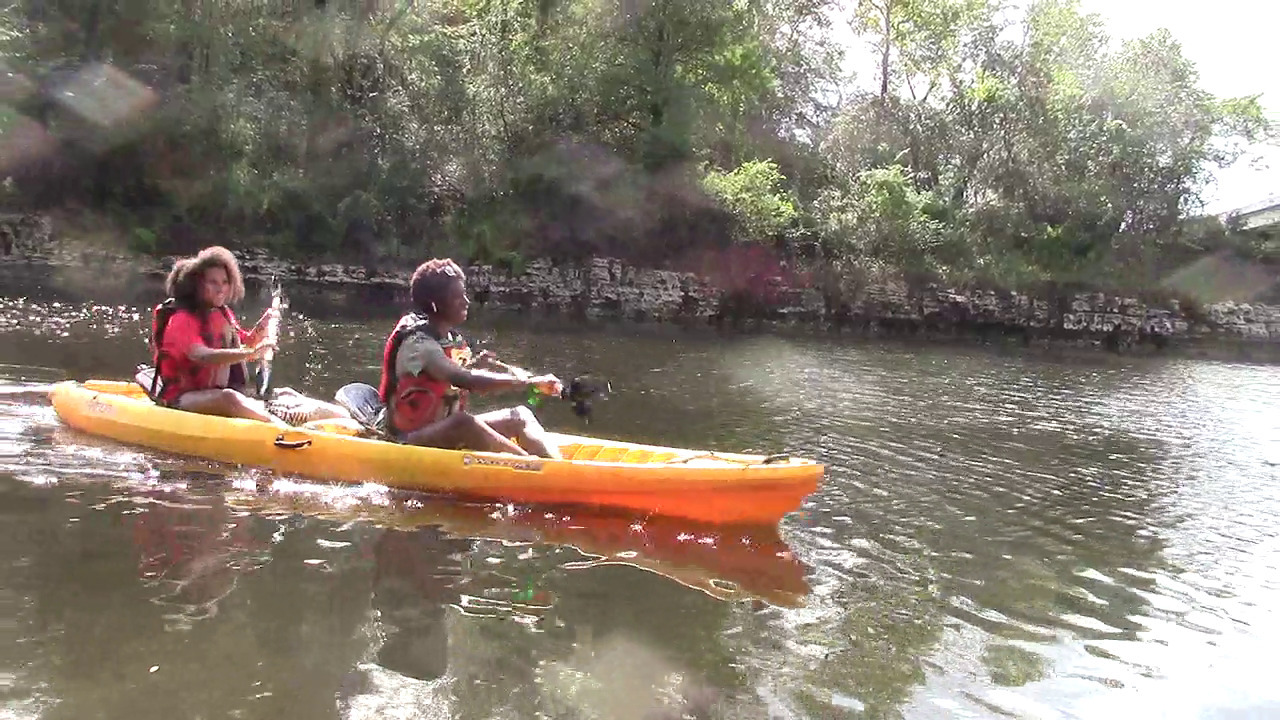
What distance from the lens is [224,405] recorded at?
677cm

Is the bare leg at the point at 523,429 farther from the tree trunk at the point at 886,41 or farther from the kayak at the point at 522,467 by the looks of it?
the tree trunk at the point at 886,41

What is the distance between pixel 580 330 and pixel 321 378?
8.01 m

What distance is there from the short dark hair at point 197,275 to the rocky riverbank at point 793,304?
14.9m

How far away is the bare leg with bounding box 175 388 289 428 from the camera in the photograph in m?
6.73

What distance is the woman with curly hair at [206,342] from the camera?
21.4 ft

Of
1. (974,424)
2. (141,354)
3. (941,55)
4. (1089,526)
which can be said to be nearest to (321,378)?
(141,354)

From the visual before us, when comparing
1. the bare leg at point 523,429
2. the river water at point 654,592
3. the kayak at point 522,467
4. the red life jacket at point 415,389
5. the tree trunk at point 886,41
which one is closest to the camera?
the river water at point 654,592

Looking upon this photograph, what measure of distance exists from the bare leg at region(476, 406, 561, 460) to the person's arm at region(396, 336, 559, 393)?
539mm

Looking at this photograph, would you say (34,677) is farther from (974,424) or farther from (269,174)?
(269,174)

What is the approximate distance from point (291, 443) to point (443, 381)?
1159 millimetres

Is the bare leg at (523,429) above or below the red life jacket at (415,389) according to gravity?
below

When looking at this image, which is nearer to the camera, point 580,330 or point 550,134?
point 580,330

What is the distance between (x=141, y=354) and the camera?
11516 millimetres

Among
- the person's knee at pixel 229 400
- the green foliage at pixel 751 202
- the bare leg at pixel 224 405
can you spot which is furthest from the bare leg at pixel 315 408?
the green foliage at pixel 751 202
